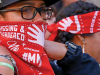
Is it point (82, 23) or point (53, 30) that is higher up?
point (82, 23)

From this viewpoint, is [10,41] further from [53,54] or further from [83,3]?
[83,3]

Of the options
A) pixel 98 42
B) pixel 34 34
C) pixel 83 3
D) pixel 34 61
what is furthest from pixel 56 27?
pixel 34 61

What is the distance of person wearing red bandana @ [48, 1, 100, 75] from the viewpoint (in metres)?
1.99

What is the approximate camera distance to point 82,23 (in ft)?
6.56

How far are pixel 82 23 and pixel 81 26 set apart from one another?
0.05 m

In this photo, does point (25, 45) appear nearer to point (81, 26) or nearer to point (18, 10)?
point (18, 10)

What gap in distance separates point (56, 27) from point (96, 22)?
23.8 inches

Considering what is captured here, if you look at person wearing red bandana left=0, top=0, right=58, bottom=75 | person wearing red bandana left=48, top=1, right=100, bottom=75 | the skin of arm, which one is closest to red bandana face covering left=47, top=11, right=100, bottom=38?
person wearing red bandana left=48, top=1, right=100, bottom=75

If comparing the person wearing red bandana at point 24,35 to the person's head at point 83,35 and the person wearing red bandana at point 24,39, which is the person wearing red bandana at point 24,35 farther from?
the person's head at point 83,35

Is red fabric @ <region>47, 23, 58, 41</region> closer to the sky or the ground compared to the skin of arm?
closer to the sky

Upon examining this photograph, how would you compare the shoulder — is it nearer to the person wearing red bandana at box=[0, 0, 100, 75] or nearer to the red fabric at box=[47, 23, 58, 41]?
the person wearing red bandana at box=[0, 0, 100, 75]

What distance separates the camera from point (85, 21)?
1.99m

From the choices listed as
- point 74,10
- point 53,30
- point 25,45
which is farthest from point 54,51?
point 74,10

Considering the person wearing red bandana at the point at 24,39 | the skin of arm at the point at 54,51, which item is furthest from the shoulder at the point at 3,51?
the skin of arm at the point at 54,51
